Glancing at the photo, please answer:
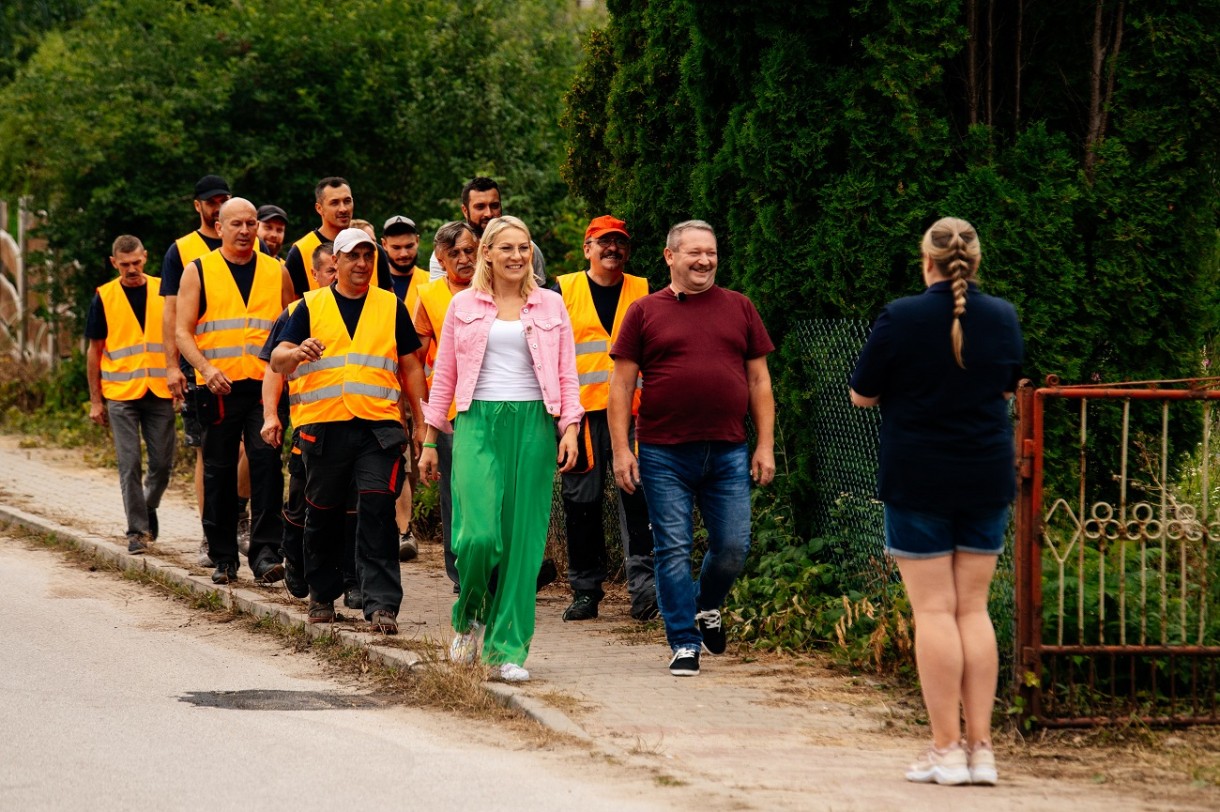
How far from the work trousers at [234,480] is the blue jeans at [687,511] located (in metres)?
3.37

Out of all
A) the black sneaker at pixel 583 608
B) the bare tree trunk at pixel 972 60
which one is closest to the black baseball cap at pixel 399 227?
the black sneaker at pixel 583 608

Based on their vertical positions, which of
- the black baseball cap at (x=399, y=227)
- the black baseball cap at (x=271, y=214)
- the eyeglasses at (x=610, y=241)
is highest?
the black baseball cap at (x=271, y=214)

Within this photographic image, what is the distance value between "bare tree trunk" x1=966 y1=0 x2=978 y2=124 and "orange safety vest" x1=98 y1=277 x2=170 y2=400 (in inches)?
228

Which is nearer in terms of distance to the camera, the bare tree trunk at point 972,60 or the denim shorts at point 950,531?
the denim shorts at point 950,531

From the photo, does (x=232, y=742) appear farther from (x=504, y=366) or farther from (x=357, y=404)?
(x=357, y=404)

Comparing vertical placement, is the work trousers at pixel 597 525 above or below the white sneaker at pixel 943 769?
above

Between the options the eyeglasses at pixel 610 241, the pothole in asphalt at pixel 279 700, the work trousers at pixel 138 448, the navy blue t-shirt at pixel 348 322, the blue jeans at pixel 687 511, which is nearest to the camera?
the pothole in asphalt at pixel 279 700

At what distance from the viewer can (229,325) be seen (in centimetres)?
1062

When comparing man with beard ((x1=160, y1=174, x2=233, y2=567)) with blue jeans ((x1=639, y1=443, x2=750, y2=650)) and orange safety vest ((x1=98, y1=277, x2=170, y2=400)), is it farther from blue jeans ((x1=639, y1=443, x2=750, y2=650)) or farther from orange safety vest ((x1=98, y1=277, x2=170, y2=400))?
blue jeans ((x1=639, y1=443, x2=750, y2=650))

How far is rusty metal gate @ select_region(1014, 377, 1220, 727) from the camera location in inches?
264

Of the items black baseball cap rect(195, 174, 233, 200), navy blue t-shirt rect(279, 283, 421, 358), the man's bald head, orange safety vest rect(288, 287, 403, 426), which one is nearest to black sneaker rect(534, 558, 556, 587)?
orange safety vest rect(288, 287, 403, 426)

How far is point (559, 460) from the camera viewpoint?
795cm

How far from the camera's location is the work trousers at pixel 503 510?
308 inches

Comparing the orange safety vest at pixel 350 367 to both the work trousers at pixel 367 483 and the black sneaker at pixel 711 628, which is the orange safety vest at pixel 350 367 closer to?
the work trousers at pixel 367 483
